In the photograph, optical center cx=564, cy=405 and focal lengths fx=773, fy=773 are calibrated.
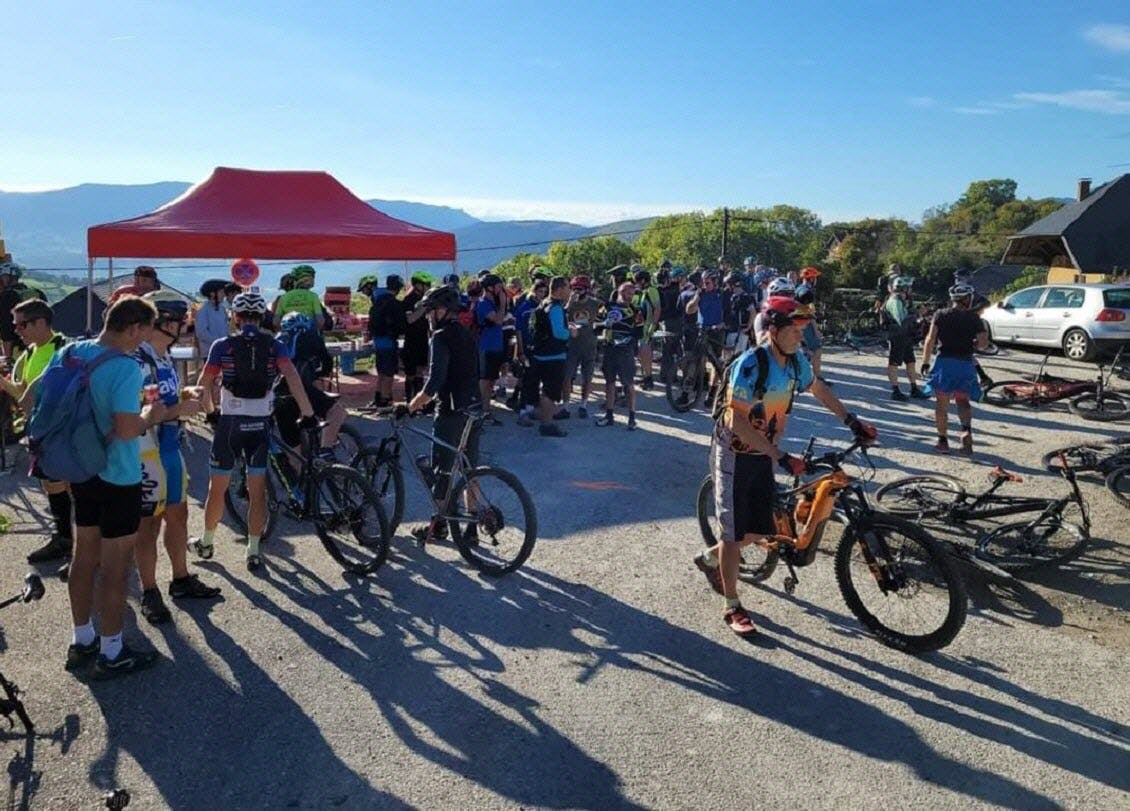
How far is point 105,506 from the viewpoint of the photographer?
3740 mm

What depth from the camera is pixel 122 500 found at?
376cm

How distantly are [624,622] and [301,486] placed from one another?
248cm

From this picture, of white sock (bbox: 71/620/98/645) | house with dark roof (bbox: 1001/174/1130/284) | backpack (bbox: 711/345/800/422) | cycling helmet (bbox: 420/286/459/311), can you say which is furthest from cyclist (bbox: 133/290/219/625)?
house with dark roof (bbox: 1001/174/1130/284)

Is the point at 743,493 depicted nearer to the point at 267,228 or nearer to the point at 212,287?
the point at 212,287

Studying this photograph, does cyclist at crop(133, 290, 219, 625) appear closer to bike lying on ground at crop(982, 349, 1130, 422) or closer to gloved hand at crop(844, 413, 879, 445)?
gloved hand at crop(844, 413, 879, 445)

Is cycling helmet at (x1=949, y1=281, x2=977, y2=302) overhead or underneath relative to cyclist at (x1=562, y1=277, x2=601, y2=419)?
overhead

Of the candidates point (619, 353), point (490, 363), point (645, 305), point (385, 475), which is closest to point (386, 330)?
point (490, 363)

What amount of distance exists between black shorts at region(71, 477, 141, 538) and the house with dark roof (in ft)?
103

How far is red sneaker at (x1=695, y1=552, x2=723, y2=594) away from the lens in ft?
15.8

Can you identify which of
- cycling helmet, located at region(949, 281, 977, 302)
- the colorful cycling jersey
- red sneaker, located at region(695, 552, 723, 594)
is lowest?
red sneaker, located at region(695, 552, 723, 594)

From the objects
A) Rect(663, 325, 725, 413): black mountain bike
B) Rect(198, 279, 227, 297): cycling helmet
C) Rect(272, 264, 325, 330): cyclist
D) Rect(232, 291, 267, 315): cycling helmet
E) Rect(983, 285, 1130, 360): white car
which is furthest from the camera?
Rect(983, 285, 1130, 360): white car

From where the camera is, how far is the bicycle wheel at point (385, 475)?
5.76 m

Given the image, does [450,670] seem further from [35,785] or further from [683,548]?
[683,548]

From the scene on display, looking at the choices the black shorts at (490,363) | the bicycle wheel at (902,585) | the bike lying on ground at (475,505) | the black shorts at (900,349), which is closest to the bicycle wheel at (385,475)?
the bike lying on ground at (475,505)
